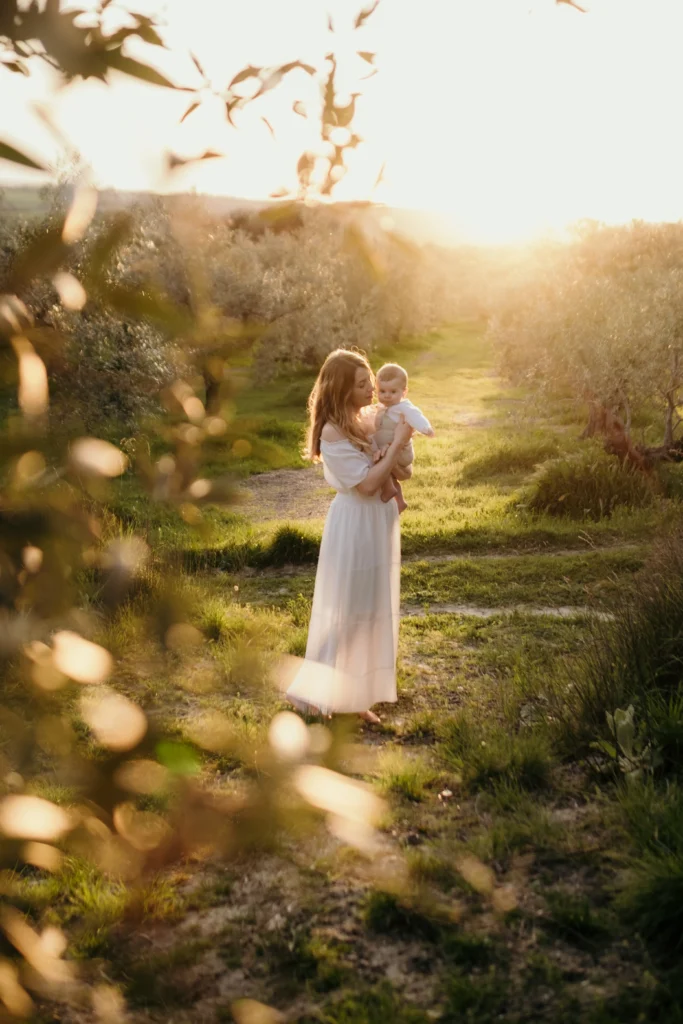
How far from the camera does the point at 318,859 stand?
Answer: 4.28m

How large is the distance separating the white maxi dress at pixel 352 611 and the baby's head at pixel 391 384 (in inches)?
21.9

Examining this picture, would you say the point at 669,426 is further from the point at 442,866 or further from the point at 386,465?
the point at 442,866

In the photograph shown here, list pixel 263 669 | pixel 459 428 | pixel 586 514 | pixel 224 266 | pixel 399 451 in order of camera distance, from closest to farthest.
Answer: pixel 263 669
pixel 399 451
pixel 586 514
pixel 459 428
pixel 224 266

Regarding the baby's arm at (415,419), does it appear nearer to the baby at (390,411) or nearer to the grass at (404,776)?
the baby at (390,411)

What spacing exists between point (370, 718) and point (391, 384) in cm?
236

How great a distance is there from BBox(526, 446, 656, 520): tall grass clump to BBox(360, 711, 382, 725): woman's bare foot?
27.0ft

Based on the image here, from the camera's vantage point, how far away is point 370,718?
20.2 feet

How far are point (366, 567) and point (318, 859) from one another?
2182 mm

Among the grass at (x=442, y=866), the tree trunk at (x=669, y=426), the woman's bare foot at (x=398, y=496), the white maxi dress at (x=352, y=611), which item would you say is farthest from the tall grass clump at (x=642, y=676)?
the tree trunk at (x=669, y=426)

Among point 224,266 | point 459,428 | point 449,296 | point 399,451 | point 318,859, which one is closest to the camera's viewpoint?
point 318,859

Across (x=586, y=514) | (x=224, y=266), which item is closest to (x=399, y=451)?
(x=586, y=514)

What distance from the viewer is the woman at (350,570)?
5.72m

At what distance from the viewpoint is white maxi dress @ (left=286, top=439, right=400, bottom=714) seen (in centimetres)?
595

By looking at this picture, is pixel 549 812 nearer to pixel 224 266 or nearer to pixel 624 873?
pixel 624 873
